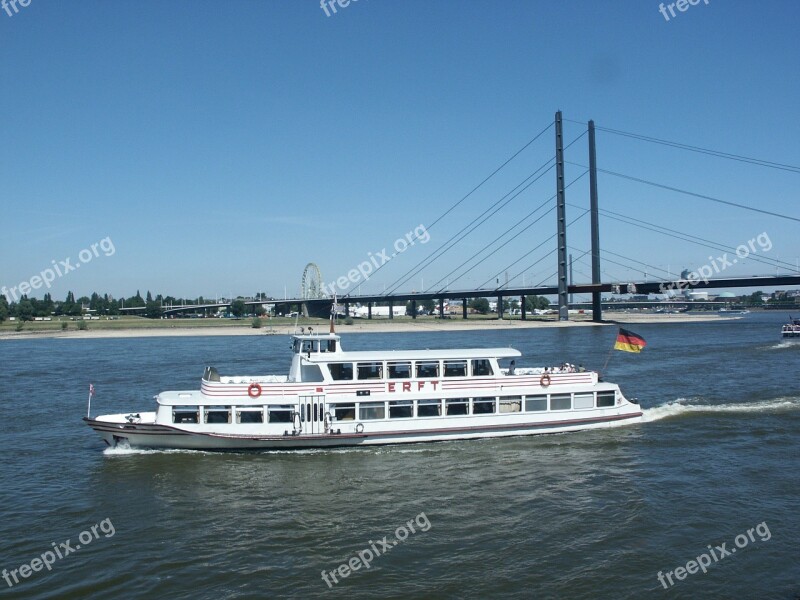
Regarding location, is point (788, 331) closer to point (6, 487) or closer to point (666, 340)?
point (666, 340)

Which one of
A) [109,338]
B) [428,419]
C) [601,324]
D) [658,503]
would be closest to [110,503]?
[428,419]

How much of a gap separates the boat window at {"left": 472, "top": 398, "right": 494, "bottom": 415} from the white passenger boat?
4cm

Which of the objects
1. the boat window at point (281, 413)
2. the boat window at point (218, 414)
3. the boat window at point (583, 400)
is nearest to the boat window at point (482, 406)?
the boat window at point (583, 400)

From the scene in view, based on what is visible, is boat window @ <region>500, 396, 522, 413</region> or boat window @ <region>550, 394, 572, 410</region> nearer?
boat window @ <region>500, 396, 522, 413</region>

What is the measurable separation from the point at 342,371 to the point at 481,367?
5.22 metres

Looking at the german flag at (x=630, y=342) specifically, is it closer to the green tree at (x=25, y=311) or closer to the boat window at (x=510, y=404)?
the boat window at (x=510, y=404)

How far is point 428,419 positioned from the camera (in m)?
23.6

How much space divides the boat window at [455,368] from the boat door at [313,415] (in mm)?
4709

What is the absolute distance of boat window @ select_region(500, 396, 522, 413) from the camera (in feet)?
80.7

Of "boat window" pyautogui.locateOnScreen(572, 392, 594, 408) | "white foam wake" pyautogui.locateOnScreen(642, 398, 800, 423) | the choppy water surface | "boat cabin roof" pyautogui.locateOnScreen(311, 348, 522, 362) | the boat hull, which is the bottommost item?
the choppy water surface

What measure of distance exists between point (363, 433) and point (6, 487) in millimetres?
10912

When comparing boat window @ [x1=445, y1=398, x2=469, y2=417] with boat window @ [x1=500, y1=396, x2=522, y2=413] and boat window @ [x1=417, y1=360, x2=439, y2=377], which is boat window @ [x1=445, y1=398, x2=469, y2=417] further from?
boat window @ [x1=500, y1=396, x2=522, y2=413]

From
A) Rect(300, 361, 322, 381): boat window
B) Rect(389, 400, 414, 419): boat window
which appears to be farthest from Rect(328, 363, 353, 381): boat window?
Rect(389, 400, 414, 419): boat window

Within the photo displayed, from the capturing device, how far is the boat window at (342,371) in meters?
23.5
